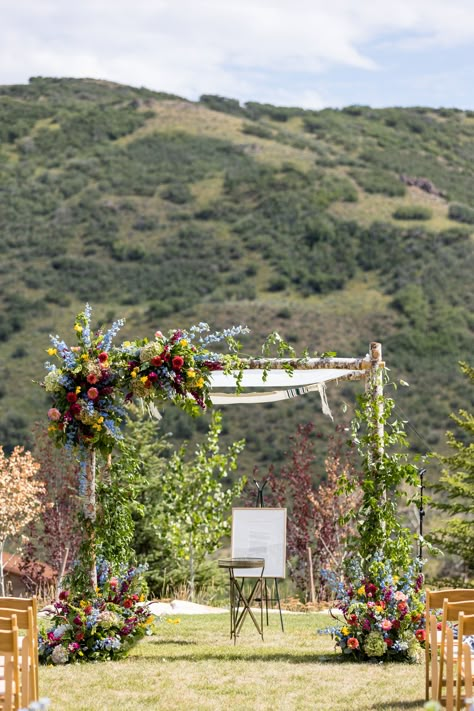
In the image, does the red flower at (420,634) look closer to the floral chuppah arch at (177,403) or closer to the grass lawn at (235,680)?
the floral chuppah arch at (177,403)

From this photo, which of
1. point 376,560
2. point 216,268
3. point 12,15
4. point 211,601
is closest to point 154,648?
point 376,560

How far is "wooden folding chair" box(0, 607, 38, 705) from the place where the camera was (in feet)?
16.0

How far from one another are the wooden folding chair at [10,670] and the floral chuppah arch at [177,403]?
8.81 ft

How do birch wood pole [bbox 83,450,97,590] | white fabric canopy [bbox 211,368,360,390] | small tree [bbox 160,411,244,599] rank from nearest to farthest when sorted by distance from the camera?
birch wood pole [bbox 83,450,97,590] < white fabric canopy [bbox 211,368,360,390] < small tree [bbox 160,411,244,599]

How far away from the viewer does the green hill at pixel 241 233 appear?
28.5 meters

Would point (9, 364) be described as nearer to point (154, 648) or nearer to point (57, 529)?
point (57, 529)

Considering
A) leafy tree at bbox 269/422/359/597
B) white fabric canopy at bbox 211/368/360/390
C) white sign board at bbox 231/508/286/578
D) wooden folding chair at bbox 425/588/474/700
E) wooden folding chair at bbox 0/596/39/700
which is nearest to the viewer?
wooden folding chair at bbox 0/596/39/700

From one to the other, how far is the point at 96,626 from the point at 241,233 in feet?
92.9

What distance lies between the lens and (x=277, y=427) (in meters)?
25.5

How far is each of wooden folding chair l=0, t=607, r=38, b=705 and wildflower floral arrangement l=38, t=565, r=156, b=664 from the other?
203 cm

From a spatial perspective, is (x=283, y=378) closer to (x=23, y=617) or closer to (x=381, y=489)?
(x=381, y=489)

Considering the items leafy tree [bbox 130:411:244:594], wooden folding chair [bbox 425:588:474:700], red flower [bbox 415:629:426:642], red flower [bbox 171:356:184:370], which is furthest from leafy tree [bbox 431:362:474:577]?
wooden folding chair [bbox 425:588:474:700]

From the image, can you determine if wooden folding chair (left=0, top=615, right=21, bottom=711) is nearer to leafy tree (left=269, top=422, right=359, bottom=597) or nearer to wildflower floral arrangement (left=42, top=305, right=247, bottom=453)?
wildflower floral arrangement (left=42, top=305, right=247, bottom=453)

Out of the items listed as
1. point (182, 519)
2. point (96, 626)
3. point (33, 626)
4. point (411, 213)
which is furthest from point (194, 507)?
point (411, 213)
